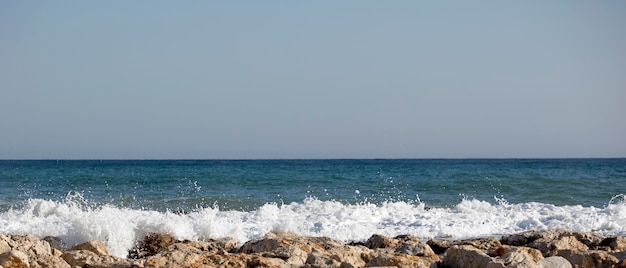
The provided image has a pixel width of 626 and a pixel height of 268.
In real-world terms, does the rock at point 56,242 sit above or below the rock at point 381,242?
below

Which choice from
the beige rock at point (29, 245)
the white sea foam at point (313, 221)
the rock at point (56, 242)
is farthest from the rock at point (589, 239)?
the rock at point (56, 242)

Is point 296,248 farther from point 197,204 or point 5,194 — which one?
point 5,194

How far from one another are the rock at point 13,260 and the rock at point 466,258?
11.6 ft

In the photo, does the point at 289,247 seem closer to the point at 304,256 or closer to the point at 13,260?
the point at 304,256

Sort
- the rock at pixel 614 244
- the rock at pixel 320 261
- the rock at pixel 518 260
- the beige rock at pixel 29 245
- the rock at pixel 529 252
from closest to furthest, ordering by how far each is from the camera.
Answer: the rock at pixel 518 260
the rock at pixel 320 261
the rock at pixel 529 252
the beige rock at pixel 29 245
the rock at pixel 614 244

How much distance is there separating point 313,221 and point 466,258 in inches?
342

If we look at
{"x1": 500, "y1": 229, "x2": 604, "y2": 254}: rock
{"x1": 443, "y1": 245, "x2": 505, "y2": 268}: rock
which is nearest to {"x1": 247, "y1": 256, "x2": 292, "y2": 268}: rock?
{"x1": 443, "y1": 245, "x2": 505, "y2": 268}: rock

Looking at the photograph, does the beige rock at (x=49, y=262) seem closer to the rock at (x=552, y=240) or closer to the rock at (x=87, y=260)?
the rock at (x=87, y=260)

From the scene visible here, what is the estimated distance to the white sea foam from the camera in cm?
1145

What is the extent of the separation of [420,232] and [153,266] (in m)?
8.25

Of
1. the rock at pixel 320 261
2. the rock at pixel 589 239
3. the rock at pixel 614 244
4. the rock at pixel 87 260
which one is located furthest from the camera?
the rock at pixel 589 239

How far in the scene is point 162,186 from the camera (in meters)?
27.2

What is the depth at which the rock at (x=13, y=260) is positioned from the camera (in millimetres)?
6203

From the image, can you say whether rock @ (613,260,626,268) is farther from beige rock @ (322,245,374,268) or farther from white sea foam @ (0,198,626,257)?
white sea foam @ (0,198,626,257)
